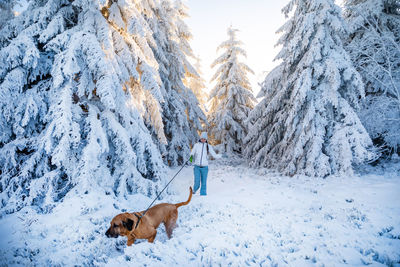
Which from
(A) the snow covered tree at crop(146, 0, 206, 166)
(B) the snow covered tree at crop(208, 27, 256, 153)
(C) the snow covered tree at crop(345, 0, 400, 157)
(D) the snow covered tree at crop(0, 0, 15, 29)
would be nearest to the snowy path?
(C) the snow covered tree at crop(345, 0, 400, 157)

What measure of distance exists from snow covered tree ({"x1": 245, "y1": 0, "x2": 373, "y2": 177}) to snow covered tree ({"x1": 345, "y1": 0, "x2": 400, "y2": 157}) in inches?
42.0

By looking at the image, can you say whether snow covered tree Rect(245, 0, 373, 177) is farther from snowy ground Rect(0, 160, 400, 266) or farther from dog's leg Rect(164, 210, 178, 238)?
dog's leg Rect(164, 210, 178, 238)

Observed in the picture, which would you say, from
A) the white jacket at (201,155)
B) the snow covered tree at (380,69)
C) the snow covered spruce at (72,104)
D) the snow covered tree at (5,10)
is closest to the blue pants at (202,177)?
the white jacket at (201,155)

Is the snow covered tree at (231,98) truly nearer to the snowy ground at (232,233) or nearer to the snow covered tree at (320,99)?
the snow covered tree at (320,99)

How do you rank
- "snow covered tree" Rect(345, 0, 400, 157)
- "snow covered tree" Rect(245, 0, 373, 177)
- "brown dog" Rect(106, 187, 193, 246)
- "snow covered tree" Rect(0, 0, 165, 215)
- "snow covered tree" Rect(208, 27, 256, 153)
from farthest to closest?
"snow covered tree" Rect(208, 27, 256, 153)
"snow covered tree" Rect(345, 0, 400, 157)
"snow covered tree" Rect(245, 0, 373, 177)
"snow covered tree" Rect(0, 0, 165, 215)
"brown dog" Rect(106, 187, 193, 246)

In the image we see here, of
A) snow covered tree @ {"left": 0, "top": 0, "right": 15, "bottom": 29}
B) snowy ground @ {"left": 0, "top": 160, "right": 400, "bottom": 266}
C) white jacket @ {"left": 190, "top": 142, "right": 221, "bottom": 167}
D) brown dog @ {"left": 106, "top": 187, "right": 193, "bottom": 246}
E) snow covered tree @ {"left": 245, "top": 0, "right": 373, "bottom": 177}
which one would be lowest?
snowy ground @ {"left": 0, "top": 160, "right": 400, "bottom": 266}

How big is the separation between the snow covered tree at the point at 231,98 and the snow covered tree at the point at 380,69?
26.3 ft

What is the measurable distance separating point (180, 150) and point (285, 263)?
32.2ft

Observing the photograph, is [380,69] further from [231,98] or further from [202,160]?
[231,98]

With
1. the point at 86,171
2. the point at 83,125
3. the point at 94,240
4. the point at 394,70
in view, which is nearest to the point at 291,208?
the point at 94,240

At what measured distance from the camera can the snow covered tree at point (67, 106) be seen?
4.79 meters

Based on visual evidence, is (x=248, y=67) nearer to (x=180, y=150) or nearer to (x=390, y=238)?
(x=180, y=150)

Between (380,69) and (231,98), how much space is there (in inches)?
378

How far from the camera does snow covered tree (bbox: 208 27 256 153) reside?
16219 mm
